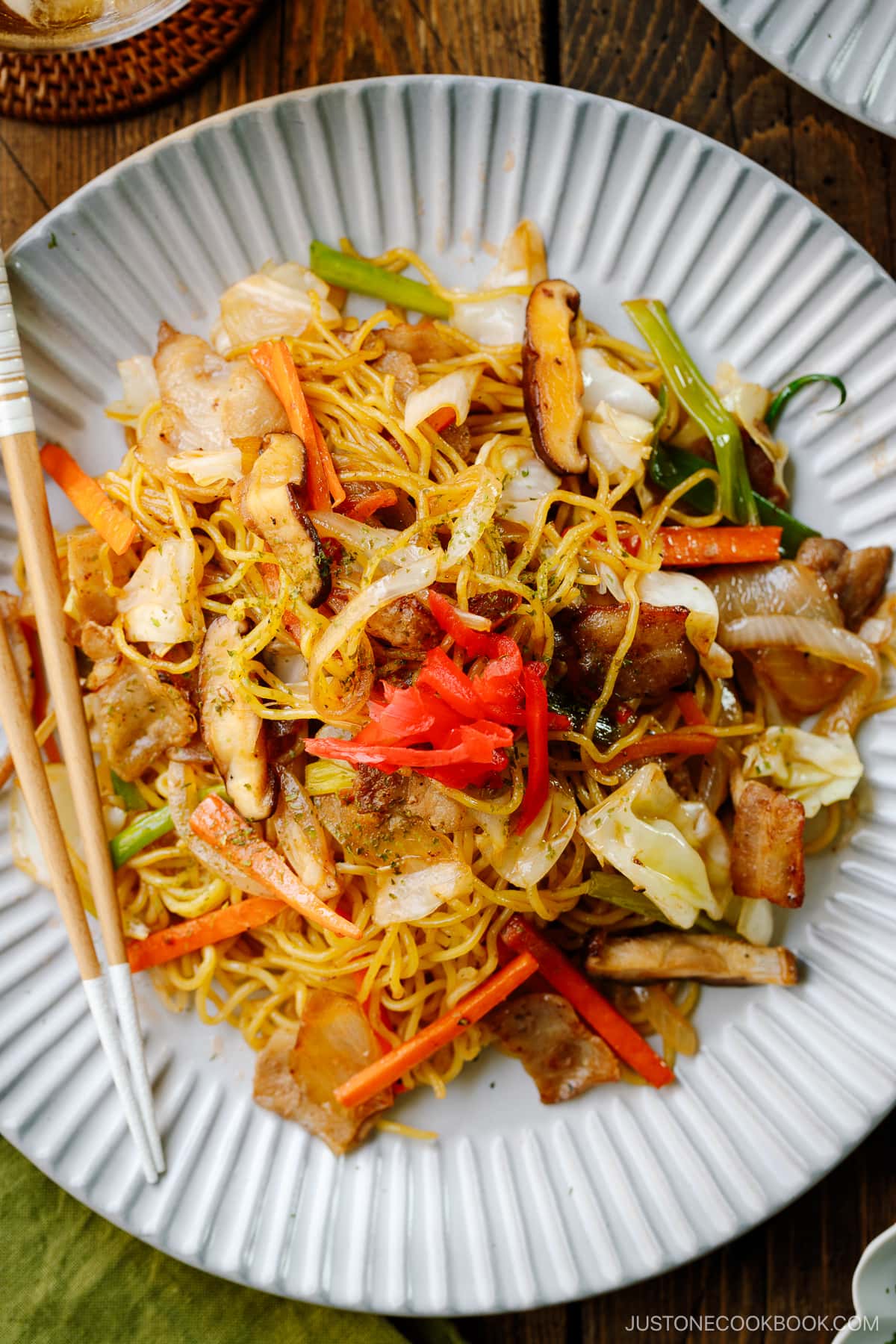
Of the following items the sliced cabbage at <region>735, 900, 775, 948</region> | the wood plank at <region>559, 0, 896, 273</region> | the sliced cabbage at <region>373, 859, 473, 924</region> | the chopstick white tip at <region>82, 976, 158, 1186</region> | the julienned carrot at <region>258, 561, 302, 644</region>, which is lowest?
the chopstick white tip at <region>82, 976, 158, 1186</region>

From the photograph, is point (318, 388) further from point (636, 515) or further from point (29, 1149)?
point (29, 1149)

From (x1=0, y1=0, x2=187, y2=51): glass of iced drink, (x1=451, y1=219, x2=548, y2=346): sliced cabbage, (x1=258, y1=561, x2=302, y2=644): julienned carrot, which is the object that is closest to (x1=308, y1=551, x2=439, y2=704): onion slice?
(x1=258, y1=561, x2=302, y2=644): julienned carrot

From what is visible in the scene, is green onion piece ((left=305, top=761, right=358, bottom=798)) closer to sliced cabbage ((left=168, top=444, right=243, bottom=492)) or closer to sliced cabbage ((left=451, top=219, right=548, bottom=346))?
sliced cabbage ((left=168, top=444, right=243, bottom=492))

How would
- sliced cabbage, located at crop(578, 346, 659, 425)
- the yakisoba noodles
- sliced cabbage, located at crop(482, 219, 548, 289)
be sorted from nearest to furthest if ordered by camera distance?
the yakisoba noodles
sliced cabbage, located at crop(578, 346, 659, 425)
sliced cabbage, located at crop(482, 219, 548, 289)

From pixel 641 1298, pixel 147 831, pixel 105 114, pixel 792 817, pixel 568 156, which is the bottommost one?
pixel 641 1298

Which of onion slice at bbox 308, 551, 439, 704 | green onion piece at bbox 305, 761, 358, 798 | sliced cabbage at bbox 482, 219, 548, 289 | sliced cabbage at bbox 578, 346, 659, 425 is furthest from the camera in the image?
sliced cabbage at bbox 482, 219, 548, 289

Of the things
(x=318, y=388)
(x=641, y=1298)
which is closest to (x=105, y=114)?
(x=318, y=388)

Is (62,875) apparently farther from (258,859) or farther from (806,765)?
(806,765)
